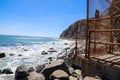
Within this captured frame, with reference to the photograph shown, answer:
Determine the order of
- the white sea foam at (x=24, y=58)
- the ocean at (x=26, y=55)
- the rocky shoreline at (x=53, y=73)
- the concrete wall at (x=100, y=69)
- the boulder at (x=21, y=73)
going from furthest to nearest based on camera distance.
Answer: the ocean at (x=26, y=55), the white sea foam at (x=24, y=58), the boulder at (x=21, y=73), the rocky shoreline at (x=53, y=73), the concrete wall at (x=100, y=69)

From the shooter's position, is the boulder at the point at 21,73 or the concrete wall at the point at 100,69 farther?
the boulder at the point at 21,73

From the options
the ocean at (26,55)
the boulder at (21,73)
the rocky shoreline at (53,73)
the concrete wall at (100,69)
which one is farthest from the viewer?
the ocean at (26,55)

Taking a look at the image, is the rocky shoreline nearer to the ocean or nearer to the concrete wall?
the concrete wall

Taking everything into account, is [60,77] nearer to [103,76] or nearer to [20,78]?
[103,76]

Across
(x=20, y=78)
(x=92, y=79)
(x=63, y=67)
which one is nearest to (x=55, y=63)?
(x=63, y=67)

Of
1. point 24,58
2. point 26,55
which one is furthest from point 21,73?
point 26,55

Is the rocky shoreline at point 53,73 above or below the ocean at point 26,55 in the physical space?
above

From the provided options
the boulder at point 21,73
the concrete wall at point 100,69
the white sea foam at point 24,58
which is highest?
the concrete wall at point 100,69

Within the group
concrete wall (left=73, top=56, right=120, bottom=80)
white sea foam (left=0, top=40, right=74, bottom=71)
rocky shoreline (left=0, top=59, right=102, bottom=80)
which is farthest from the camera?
white sea foam (left=0, top=40, right=74, bottom=71)

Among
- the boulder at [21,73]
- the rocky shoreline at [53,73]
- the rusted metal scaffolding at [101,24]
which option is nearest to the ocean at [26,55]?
the boulder at [21,73]

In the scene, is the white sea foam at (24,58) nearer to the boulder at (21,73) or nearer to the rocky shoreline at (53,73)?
the boulder at (21,73)

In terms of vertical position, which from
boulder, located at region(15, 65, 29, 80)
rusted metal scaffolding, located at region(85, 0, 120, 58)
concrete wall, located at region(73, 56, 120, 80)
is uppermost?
rusted metal scaffolding, located at region(85, 0, 120, 58)

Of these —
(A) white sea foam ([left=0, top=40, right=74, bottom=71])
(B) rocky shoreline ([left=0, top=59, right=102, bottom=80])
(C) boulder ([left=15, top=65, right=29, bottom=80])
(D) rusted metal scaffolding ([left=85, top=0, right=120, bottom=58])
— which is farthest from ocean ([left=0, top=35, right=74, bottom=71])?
(D) rusted metal scaffolding ([left=85, top=0, right=120, bottom=58])

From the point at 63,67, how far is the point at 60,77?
1591 millimetres
